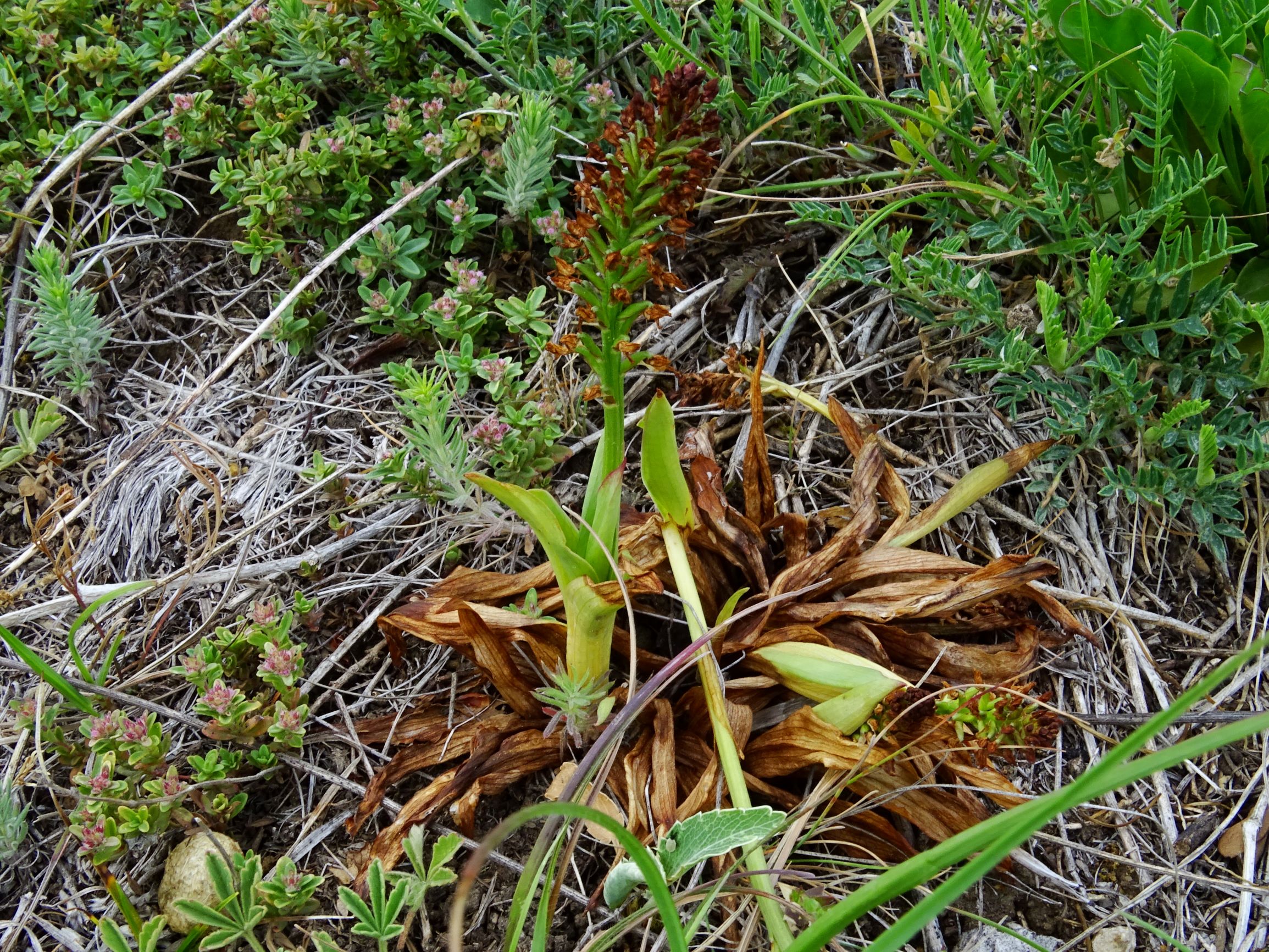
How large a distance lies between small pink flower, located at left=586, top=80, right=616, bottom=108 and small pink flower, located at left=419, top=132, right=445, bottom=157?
16.3 inches

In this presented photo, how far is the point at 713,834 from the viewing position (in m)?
1.51

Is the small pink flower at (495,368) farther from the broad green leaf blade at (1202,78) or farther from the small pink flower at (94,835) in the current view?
the broad green leaf blade at (1202,78)

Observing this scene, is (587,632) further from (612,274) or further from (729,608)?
(612,274)

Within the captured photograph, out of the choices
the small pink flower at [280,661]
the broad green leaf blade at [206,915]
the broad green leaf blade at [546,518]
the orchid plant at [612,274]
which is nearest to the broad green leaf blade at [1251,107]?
the orchid plant at [612,274]

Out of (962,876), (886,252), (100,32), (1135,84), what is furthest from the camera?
(100,32)

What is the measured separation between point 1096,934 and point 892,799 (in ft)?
1.46

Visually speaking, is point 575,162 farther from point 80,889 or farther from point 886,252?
point 80,889

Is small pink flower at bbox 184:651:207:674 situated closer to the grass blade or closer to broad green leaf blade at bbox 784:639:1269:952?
the grass blade

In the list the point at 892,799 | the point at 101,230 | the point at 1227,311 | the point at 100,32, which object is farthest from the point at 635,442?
the point at 100,32

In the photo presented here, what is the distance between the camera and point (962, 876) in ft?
3.38

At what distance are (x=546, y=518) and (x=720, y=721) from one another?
1.62 feet

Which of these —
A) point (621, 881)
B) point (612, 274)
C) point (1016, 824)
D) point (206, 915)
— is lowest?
point (621, 881)

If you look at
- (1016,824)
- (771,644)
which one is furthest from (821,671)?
(1016,824)

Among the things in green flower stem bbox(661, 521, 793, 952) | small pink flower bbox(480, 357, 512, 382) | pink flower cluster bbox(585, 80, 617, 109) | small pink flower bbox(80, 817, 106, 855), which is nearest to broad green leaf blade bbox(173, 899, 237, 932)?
small pink flower bbox(80, 817, 106, 855)
